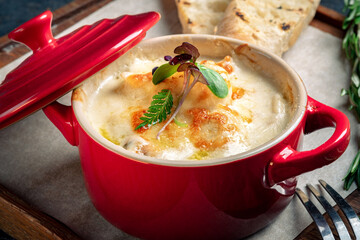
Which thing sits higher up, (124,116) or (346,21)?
(124,116)

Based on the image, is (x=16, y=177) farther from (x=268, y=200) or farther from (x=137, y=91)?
(x=268, y=200)

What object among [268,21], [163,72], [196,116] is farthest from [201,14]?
[196,116]

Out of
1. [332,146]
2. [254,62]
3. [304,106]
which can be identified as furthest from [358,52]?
[332,146]

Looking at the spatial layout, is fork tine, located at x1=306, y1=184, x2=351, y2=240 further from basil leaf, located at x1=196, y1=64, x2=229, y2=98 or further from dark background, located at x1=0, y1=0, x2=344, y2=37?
dark background, located at x1=0, y1=0, x2=344, y2=37

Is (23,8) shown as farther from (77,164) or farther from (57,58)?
(57,58)

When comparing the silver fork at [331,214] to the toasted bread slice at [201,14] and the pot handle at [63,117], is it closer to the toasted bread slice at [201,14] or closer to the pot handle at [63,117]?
the pot handle at [63,117]

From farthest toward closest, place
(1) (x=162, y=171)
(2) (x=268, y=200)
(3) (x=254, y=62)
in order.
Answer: (3) (x=254, y=62) → (2) (x=268, y=200) → (1) (x=162, y=171)

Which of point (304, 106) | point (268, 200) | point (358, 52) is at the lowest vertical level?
point (358, 52)
